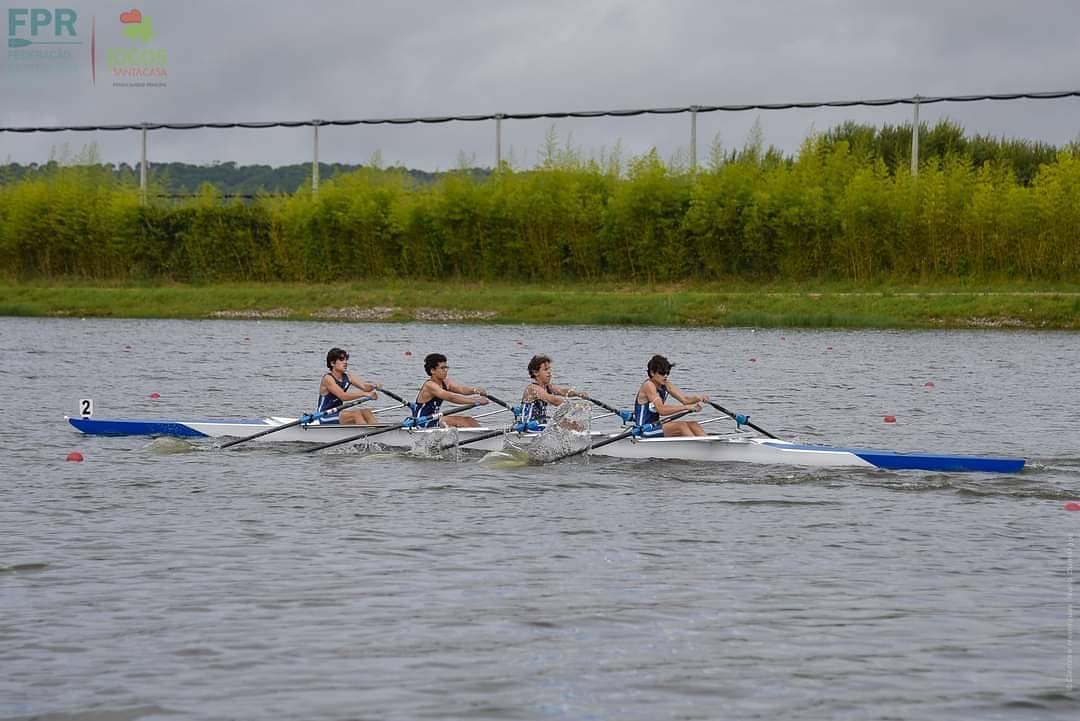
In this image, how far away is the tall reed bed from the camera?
36.1 meters

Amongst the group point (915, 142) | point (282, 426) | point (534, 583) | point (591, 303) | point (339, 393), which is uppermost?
point (915, 142)

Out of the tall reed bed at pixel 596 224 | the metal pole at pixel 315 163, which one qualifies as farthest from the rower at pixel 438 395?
the metal pole at pixel 315 163

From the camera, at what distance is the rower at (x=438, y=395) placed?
15.4 meters

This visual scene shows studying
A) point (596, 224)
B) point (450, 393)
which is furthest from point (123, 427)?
point (596, 224)

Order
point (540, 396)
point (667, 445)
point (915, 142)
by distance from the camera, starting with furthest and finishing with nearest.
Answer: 1. point (915, 142)
2. point (540, 396)
3. point (667, 445)

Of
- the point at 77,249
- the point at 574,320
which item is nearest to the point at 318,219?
the point at 77,249

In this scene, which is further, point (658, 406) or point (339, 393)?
point (339, 393)

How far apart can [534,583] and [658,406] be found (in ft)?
17.1

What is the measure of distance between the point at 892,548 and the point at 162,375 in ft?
53.8

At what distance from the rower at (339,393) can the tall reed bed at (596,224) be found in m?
22.7

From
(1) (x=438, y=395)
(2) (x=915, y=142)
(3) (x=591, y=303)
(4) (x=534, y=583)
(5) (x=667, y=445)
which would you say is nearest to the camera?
(4) (x=534, y=583)

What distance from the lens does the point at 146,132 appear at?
46.9 meters

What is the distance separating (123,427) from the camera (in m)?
16.8

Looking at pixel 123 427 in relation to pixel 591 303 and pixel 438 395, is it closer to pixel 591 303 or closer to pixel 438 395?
pixel 438 395
